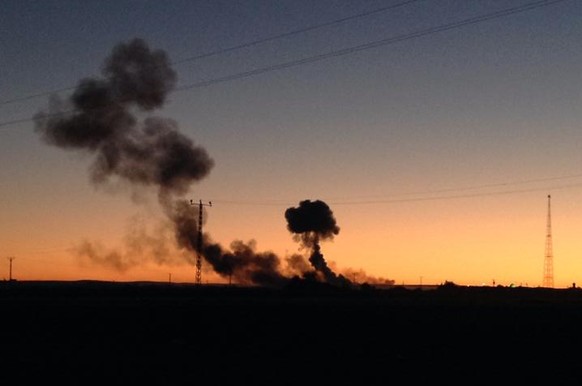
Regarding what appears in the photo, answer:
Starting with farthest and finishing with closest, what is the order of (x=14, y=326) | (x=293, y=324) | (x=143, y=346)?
(x=293, y=324) < (x=14, y=326) < (x=143, y=346)

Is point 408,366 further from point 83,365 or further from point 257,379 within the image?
point 83,365

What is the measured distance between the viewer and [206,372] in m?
33.1

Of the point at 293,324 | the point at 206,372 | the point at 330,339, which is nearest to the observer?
the point at 206,372

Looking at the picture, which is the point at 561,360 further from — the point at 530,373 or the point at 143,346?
the point at 143,346

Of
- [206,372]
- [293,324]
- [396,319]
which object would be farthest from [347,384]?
[396,319]

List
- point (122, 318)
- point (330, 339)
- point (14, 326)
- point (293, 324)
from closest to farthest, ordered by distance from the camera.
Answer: point (330, 339)
point (14, 326)
point (293, 324)
point (122, 318)

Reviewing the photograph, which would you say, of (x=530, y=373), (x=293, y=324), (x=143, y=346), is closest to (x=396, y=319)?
(x=293, y=324)

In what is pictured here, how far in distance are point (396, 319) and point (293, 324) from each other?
1172cm

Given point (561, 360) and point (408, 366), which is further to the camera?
point (561, 360)

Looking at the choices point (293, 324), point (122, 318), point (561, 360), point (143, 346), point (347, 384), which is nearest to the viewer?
point (347, 384)

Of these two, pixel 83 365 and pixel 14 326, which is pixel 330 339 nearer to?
pixel 83 365

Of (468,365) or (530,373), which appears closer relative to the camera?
(530,373)

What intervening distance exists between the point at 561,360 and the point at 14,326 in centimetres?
3544

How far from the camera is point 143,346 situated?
43.5m
